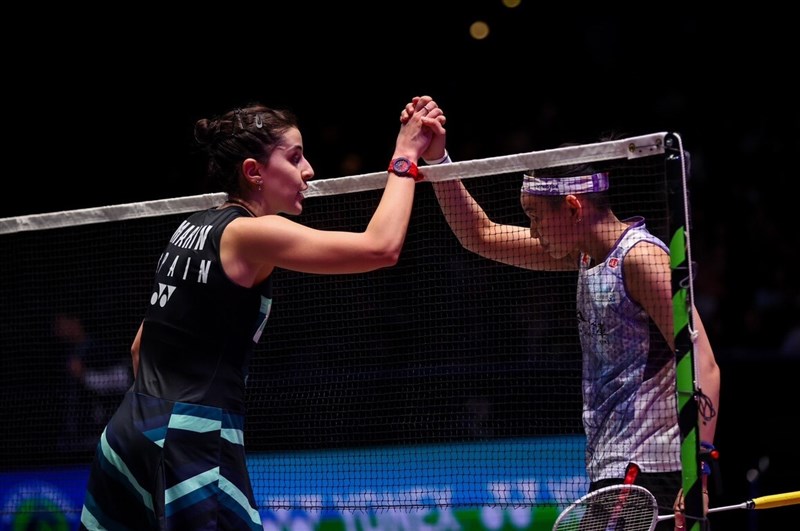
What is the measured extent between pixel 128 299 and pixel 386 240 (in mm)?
3751

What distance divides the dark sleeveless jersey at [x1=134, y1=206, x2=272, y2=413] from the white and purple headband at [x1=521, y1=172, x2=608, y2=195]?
1282 mm

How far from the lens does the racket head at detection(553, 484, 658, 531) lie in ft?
11.7

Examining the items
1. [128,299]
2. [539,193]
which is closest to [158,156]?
[128,299]

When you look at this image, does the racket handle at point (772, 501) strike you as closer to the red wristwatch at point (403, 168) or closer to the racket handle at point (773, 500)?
the racket handle at point (773, 500)

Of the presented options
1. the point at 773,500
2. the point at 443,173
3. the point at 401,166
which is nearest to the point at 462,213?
the point at 443,173

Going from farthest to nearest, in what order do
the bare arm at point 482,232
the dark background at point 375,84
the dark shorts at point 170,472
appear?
the dark background at point 375,84 → the bare arm at point 482,232 → the dark shorts at point 170,472

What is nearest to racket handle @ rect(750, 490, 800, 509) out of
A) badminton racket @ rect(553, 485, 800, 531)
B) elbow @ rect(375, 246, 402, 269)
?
badminton racket @ rect(553, 485, 800, 531)

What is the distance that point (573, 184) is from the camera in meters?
4.19

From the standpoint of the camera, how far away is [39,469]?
657 cm

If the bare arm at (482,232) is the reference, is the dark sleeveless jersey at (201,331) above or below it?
below

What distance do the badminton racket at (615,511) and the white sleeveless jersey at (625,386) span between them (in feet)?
0.96

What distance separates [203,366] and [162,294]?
31 centimetres

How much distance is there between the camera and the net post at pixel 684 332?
3572mm

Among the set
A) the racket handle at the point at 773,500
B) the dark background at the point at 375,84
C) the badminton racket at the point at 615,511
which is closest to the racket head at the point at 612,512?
the badminton racket at the point at 615,511
